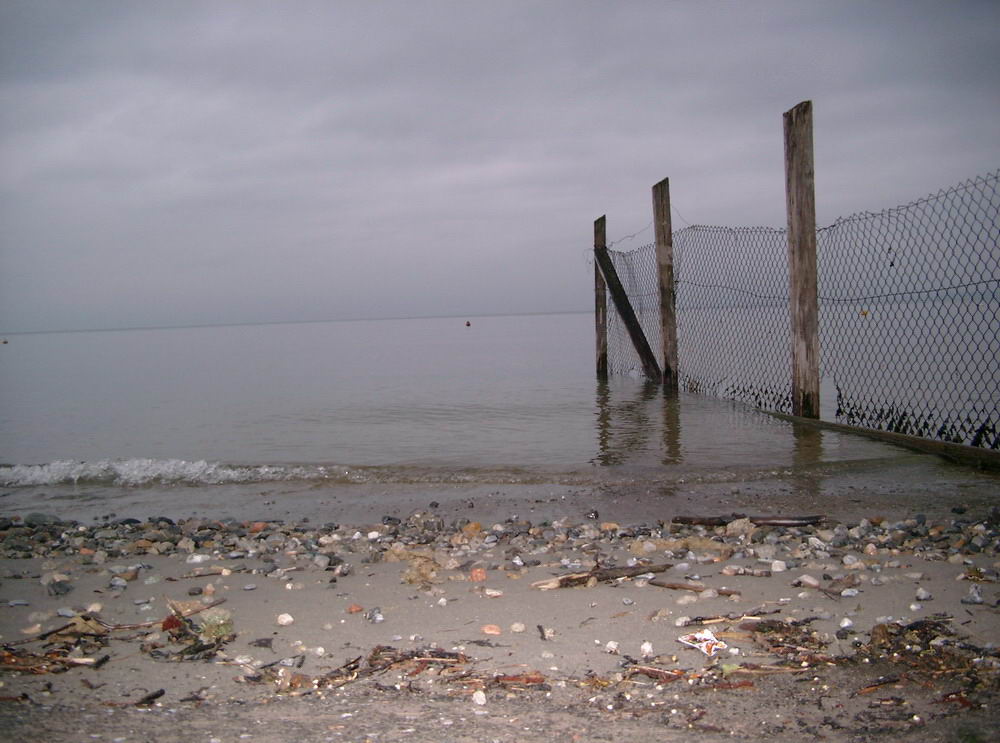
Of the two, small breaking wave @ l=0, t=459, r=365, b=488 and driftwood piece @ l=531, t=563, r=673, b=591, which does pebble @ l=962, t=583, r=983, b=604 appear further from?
small breaking wave @ l=0, t=459, r=365, b=488

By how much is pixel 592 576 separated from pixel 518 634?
0.85 meters

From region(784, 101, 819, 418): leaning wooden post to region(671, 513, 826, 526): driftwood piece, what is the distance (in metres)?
3.79

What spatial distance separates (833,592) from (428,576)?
2259 millimetres

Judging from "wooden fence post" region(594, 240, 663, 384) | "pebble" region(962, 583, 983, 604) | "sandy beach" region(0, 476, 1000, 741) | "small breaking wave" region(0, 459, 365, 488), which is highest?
"wooden fence post" region(594, 240, 663, 384)

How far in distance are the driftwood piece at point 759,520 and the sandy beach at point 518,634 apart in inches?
1.3

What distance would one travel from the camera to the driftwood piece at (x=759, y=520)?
588cm

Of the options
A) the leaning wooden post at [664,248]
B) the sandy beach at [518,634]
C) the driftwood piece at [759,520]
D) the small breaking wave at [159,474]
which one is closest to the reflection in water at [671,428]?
the leaning wooden post at [664,248]

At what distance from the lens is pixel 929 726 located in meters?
2.54

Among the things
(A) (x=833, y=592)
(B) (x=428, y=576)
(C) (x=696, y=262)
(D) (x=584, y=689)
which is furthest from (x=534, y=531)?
(C) (x=696, y=262)

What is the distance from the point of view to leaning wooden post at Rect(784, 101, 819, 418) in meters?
9.09

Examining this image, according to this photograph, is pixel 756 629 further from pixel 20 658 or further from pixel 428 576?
pixel 20 658

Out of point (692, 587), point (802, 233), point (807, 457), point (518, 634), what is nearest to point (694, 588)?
point (692, 587)

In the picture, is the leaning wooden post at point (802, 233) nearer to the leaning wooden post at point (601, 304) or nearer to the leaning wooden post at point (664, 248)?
the leaning wooden post at point (664, 248)

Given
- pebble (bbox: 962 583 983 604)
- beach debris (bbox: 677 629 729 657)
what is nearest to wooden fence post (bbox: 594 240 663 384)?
pebble (bbox: 962 583 983 604)
